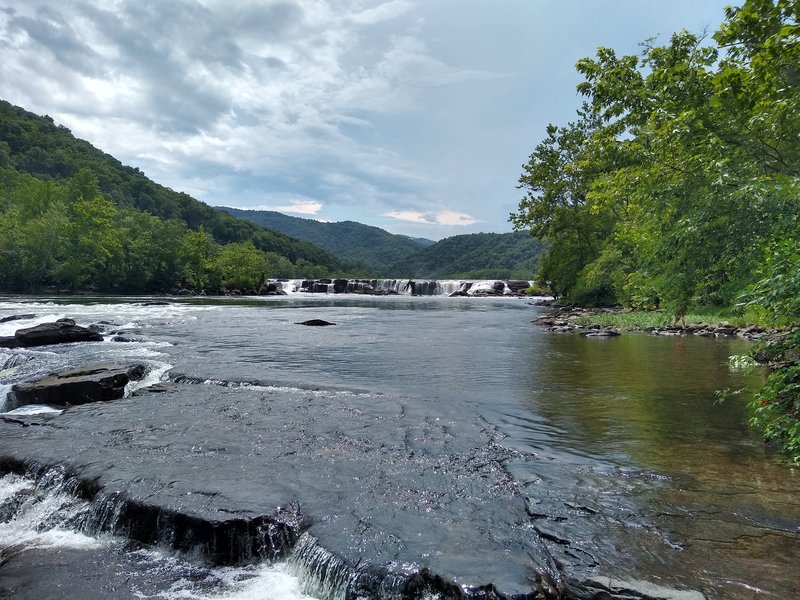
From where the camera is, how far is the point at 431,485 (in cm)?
677

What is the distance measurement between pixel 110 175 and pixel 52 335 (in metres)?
129

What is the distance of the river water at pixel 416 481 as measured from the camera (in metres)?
4.88

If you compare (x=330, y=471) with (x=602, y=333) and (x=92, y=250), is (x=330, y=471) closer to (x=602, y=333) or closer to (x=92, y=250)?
(x=602, y=333)

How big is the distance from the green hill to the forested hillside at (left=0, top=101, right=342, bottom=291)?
34 centimetres

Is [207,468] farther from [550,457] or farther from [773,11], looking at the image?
[773,11]

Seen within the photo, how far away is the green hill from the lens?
4375 inches

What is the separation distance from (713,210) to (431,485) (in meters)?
6.43

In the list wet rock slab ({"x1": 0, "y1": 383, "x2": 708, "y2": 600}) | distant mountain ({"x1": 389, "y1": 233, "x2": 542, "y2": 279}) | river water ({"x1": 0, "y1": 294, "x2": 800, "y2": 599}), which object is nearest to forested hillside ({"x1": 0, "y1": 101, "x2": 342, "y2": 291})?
river water ({"x1": 0, "y1": 294, "x2": 800, "y2": 599})

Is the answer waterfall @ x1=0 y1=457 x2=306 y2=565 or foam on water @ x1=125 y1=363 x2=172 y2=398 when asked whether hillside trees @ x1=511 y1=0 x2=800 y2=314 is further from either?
foam on water @ x1=125 y1=363 x2=172 y2=398

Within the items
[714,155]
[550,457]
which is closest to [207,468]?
[550,457]

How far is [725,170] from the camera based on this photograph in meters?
7.64

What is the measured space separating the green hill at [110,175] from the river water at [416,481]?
383 feet

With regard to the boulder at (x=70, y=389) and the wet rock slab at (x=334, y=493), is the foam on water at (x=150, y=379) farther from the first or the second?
the wet rock slab at (x=334, y=493)

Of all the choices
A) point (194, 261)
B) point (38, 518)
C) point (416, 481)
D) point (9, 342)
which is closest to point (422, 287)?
point (194, 261)
